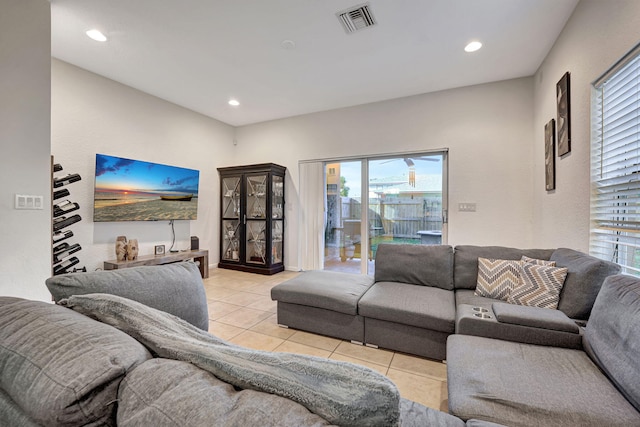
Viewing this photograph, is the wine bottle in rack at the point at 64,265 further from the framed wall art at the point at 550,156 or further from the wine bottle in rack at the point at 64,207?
the framed wall art at the point at 550,156

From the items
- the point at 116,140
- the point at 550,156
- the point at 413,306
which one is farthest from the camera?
the point at 116,140

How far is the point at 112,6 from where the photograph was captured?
2.23m

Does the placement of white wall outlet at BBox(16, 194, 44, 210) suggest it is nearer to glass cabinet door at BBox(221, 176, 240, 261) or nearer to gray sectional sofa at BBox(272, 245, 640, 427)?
gray sectional sofa at BBox(272, 245, 640, 427)

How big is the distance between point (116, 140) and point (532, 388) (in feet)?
15.4

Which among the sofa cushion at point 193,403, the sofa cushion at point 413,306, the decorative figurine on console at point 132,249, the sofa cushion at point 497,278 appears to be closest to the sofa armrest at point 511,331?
the sofa cushion at point 413,306

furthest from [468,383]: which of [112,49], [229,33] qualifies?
[112,49]

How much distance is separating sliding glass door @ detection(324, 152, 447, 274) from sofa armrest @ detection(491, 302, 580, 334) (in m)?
2.32

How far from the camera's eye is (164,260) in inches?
145

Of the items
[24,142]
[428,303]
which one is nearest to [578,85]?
[428,303]

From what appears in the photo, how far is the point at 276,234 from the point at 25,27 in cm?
368

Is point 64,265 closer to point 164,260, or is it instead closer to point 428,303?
point 164,260

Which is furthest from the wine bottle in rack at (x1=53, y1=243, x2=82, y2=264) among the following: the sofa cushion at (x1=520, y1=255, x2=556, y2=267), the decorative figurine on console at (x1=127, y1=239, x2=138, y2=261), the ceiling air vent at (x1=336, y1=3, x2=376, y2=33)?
the sofa cushion at (x1=520, y1=255, x2=556, y2=267)

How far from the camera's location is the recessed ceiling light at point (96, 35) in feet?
8.37

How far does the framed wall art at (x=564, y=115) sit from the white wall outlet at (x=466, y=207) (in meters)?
1.23
